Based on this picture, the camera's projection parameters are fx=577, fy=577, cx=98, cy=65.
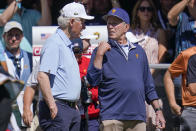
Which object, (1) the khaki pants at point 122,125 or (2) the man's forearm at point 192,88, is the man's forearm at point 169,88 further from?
(1) the khaki pants at point 122,125

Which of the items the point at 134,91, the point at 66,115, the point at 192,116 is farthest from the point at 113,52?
the point at 192,116

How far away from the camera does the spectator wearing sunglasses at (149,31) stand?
27.5ft

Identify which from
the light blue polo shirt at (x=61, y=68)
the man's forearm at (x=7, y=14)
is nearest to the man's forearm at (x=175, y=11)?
the man's forearm at (x=7, y=14)

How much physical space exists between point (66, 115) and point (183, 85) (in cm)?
191

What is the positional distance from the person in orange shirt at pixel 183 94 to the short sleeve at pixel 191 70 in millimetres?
54

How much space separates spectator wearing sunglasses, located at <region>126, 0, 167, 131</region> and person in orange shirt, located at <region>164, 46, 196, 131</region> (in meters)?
0.68

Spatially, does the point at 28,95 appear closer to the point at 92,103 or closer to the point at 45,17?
the point at 92,103

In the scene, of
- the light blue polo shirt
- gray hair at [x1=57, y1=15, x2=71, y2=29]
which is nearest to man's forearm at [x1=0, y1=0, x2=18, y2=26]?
gray hair at [x1=57, y1=15, x2=71, y2=29]

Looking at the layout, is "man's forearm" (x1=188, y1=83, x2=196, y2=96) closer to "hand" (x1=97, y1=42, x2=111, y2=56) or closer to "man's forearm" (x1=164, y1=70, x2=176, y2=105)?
"man's forearm" (x1=164, y1=70, x2=176, y2=105)

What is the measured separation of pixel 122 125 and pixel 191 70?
1.36 m

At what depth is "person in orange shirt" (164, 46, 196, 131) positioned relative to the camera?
7.37 meters

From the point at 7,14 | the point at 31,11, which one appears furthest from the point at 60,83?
the point at 31,11

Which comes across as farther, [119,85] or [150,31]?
[150,31]

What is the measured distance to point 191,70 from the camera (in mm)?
7375
